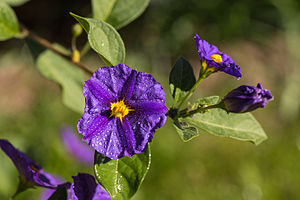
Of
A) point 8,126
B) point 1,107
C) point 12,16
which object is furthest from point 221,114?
point 1,107

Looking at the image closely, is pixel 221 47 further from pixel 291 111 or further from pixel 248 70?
pixel 291 111

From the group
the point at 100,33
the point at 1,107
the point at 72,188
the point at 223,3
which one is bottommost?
the point at 1,107

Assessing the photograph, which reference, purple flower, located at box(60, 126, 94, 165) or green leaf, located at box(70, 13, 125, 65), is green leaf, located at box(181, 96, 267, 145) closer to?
green leaf, located at box(70, 13, 125, 65)

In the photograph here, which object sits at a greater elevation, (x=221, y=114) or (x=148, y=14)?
(x=221, y=114)

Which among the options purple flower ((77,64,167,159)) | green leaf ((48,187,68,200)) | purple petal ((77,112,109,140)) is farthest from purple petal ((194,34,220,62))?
green leaf ((48,187,68,200))

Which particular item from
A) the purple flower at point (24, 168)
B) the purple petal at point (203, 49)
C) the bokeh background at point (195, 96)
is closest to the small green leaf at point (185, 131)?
the purple petal at point (203, 49)

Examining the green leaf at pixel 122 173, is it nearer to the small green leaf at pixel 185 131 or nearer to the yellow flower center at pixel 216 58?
the small green leaf at pixel 185 131

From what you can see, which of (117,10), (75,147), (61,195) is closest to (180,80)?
(61,195)
